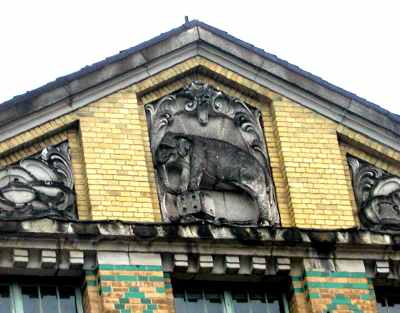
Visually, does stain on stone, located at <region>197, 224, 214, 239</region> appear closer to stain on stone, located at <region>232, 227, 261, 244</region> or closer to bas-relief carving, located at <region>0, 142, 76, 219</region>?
stain on stone, located at <region>232, 227, 261, 244</region>

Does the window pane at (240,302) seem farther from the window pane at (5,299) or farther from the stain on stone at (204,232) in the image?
the window pane at (5,299)

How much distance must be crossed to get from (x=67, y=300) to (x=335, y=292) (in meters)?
3.56

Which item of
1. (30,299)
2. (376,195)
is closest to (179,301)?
(30,299)

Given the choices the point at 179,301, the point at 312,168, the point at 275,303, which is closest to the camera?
the point at 179,301

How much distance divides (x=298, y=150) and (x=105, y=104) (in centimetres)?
279

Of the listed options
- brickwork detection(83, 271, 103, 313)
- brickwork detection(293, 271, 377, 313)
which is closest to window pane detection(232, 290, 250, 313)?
brickwork detection(293, 271, 377, 313)

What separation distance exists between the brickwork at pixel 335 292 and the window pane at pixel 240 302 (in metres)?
0.68

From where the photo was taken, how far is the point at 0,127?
23969mm

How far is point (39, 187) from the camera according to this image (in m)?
23.7

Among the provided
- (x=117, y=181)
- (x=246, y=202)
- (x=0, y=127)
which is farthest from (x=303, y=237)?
(x=0, y=127)

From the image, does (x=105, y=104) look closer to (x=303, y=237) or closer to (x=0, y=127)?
(x=0, y=127)

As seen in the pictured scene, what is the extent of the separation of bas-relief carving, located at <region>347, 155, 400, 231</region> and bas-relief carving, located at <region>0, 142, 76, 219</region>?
13.5 feet

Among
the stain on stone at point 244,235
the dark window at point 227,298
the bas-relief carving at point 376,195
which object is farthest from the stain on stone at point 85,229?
the bas-relief carving at point 376,195

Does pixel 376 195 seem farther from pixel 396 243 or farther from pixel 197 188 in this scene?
pixel 197 188
